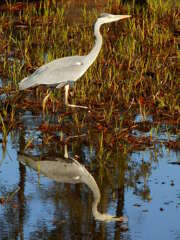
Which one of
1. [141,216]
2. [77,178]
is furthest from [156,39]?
[141,216]

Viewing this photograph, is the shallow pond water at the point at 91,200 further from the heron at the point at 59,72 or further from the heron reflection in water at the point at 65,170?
the heron at the point at 59,72

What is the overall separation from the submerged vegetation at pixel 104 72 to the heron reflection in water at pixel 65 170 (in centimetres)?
31

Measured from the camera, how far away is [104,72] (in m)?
10.9

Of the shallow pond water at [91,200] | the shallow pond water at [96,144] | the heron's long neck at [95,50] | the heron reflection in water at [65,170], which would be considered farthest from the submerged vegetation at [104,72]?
the heron's long neck at [95,50]

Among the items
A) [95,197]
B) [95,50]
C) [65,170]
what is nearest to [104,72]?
[95,50]

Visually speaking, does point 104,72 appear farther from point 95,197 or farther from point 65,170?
point 95,197

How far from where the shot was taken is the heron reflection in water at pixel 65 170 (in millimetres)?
6825

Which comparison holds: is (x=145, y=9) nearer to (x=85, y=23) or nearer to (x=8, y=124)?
(x=85, y=23)

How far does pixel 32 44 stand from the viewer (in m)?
12.7

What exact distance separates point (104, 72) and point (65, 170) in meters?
3.82

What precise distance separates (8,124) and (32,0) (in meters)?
7.51

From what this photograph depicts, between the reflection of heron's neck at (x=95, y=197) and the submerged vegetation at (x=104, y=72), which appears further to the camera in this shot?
the submerged vegetation at (x=104, y=72)

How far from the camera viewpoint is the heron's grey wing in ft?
29.4

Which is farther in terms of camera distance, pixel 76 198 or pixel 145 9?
pixel 145 9
